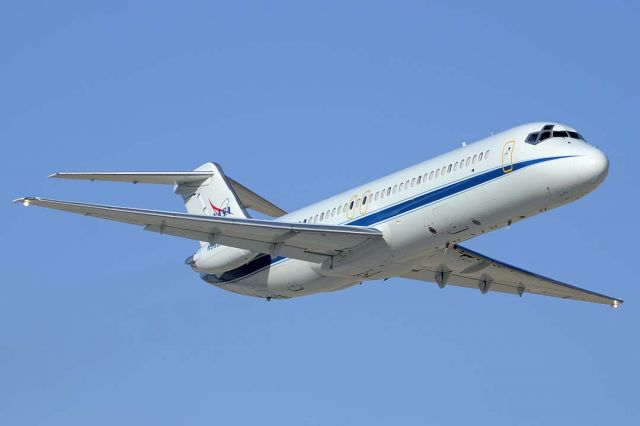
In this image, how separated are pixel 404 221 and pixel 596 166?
230 inches

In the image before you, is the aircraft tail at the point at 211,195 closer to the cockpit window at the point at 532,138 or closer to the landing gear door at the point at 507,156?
the landing gear door at the point at 507,156

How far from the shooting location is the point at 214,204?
44219mm

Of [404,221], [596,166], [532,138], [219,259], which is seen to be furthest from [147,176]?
[596,166]

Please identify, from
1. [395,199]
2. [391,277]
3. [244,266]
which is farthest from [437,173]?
[244,266]

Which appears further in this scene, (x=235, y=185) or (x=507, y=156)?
(x=235, y=185)

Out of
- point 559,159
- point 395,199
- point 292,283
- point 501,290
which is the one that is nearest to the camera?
point 559,159

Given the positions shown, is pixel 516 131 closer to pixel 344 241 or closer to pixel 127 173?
pixel 344 241

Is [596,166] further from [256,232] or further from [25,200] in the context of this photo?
[25,200]

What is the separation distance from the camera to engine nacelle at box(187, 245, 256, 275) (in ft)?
134

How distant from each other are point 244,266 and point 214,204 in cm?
380

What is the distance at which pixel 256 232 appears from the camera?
3784 centimetres

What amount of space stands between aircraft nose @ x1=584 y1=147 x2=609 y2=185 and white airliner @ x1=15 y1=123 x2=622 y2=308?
0.09 feet

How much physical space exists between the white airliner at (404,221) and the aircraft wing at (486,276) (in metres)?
0.05

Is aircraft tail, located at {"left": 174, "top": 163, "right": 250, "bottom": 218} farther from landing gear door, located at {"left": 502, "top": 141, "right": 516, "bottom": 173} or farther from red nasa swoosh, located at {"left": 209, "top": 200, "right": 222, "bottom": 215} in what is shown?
landing gear door, located at {"left": 502, "top": 141, "right": 516, "bottom": 173}
